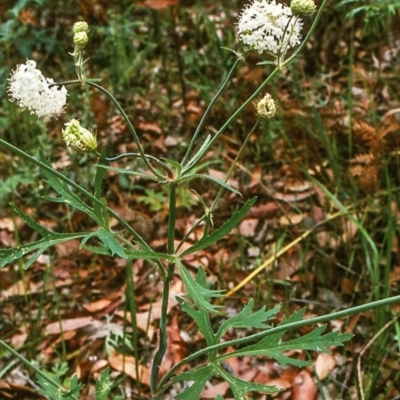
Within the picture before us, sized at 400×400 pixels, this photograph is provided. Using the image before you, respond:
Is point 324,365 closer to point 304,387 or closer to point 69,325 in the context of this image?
point 304,387

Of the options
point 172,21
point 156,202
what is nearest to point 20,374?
point 156,202

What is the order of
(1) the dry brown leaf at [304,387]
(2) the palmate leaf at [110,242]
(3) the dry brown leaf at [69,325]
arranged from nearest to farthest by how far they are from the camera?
(2) the palmate leaf at [110,242] < (1) the dry brown leaf at [304,387] < (3) the dry brown leaf at [69,325]

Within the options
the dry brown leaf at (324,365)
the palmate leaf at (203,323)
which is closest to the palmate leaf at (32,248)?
the palmate leaf at (203,323)

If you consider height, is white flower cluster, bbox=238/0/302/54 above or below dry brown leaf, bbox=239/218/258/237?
above

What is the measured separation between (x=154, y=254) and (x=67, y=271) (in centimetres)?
144

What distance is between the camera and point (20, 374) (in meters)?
2.22

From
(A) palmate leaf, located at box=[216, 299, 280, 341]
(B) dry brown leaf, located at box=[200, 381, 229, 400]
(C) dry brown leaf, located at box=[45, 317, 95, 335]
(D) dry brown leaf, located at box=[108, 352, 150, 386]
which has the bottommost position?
(B) dry brown leaf, located at box=[200, 381, 229, 400]

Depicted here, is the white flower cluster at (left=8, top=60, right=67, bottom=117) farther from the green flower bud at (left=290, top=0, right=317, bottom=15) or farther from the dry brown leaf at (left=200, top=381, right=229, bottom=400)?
the dry brown leaf at (left=200, top=381, right=229, bottom=400)

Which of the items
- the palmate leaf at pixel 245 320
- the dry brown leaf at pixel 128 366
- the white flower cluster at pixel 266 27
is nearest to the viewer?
the white flower cluster at pixel 266 27

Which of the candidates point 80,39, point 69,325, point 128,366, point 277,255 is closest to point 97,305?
point 69,325

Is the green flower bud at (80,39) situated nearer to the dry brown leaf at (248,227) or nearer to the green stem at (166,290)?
the green stem at (166,290)

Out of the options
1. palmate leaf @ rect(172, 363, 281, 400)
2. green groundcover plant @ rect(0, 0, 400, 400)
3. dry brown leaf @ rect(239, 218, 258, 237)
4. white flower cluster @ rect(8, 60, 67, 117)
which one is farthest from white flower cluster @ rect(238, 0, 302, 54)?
dry brown leaf @ rect(239, 218, 258, 237)

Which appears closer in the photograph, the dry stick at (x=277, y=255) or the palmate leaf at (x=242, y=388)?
the palmate leaf at (x=242, y=388)

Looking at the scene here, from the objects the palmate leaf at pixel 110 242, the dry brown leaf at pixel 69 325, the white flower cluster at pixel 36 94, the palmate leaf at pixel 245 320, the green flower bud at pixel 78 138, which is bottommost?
the palmate leaf at pixel 245 320
